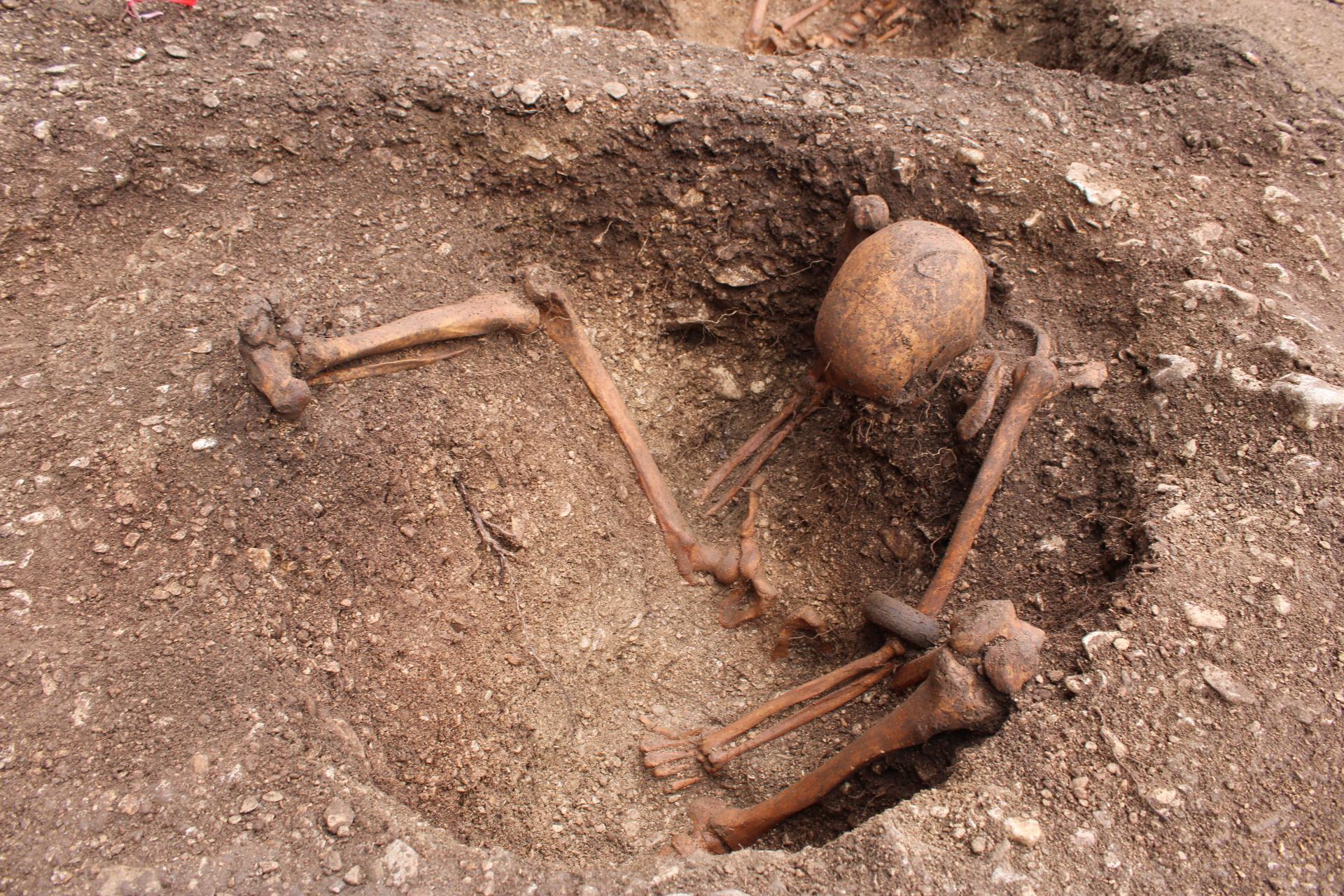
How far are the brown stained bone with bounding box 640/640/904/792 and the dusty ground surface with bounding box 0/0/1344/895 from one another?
89 mm

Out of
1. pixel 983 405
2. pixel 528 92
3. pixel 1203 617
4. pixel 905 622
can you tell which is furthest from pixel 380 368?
pixel 1203 617

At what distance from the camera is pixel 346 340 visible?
2.66m

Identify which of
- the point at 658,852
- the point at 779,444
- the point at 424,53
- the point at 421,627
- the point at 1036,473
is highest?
the point at 424,53

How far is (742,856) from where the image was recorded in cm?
200

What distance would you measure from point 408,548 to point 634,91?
202 centimetres

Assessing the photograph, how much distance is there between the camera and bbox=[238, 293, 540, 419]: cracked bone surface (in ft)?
7.98

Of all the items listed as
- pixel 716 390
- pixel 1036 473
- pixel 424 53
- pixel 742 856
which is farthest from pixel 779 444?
pixel 424 53

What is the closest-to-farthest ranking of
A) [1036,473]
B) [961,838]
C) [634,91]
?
[961,838]
[1036,473]
[634,91]

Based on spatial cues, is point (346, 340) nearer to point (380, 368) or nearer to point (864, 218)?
point (380, 368)

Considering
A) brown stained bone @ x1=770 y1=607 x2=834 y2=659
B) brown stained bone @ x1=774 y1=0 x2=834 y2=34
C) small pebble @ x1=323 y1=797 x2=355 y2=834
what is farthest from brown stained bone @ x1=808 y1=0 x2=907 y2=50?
small pebble @ x1=323 y1=797 x2=355 y2=834

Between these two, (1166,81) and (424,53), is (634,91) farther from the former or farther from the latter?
(1166,81)

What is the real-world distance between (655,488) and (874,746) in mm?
1326

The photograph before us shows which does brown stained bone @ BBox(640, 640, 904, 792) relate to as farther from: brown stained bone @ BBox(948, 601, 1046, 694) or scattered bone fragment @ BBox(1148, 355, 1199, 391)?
scattered bone fragment @ BBox(1148, 355, 1199, 391)

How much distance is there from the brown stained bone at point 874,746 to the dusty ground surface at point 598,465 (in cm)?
12
